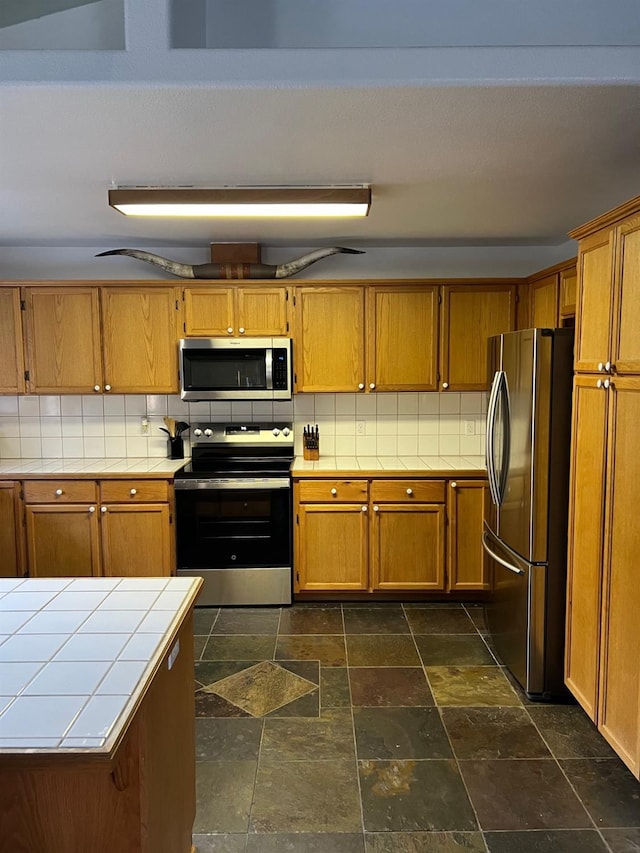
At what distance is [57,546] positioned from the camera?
3732 mm

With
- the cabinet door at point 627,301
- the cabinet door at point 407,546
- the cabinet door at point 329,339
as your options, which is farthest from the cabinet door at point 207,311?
the cabinet door at point 627,301

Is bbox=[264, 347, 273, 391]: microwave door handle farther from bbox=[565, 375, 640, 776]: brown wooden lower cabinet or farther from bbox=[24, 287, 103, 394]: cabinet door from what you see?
bbox=[565, 375, 640, 776]: brown wooden lower cabinet

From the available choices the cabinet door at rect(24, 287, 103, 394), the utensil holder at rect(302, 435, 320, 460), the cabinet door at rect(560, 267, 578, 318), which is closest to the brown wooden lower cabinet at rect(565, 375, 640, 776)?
the cabinet door at rect(560, 267, 578, 318)

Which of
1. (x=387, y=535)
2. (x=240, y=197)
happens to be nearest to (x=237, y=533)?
(x=387, y=535)

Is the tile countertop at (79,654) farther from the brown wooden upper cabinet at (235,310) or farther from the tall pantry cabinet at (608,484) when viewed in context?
the brown wooden upper cabinet at (235,310)

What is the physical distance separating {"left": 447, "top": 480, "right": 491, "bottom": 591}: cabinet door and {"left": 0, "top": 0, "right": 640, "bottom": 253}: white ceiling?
5.49 ft

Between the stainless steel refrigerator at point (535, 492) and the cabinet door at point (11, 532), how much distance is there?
2.98m

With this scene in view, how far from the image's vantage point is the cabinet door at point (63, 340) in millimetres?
3824

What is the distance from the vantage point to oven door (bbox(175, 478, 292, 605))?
3736 mm

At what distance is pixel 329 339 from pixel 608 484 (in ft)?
6.99

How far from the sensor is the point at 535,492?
2654mm

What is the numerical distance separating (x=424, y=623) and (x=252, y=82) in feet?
9.86

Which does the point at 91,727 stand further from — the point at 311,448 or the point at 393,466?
the point at 311,448

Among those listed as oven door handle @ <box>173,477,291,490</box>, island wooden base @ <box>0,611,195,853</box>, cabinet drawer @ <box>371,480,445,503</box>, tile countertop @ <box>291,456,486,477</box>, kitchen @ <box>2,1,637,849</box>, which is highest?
kitchen @ <box>2,1,637,849</box>
